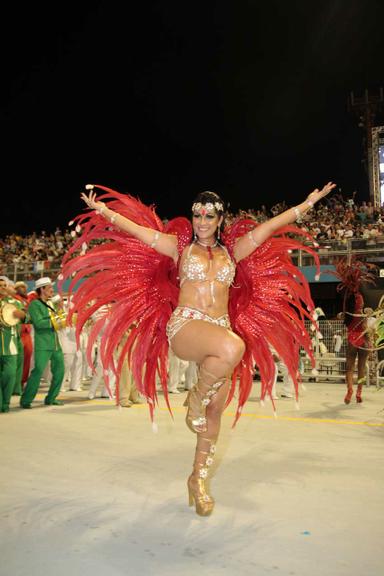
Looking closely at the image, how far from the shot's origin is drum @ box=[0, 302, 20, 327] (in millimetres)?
6941

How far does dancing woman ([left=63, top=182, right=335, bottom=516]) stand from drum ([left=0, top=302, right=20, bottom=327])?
3485 millimetres

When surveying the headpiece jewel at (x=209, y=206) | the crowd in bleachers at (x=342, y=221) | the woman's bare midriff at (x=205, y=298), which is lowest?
the woman's bare midriff at (x=205, y=298)

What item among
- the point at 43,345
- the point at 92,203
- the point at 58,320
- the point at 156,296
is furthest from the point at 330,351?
the point at 92,203

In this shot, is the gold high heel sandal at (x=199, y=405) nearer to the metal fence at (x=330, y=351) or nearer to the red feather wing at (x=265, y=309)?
the red feather wing at (x=265, y=309)

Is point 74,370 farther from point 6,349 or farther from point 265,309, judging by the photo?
point 265,309

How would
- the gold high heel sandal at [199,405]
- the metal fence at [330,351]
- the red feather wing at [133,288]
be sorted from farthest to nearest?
the metal fence at [330,351]
the red feather wing at [133,288]
the gold high heel sandal at [199,405]

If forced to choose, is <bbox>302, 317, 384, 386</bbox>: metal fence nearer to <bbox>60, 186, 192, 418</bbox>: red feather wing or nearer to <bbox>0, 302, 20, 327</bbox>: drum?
<bbox>0, 302, 20, 327</bbox>: drum

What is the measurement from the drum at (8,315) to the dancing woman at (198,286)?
3485 mm

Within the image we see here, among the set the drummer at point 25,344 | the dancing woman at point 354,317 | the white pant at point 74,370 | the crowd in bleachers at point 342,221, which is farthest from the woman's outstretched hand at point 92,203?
the crowd in bleachers at point 342,221

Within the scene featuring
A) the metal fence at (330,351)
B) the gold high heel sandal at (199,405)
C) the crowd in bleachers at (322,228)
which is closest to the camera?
the gold high heel sandal at (199,405)

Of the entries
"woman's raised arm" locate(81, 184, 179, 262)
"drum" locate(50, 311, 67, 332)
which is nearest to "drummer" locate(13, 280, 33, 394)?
"drum" locate(50, 311, 67, 332)

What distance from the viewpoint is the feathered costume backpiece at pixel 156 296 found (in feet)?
12.2

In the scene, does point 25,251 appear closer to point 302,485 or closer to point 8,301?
point 8,301

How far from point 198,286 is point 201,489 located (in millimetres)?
1167
